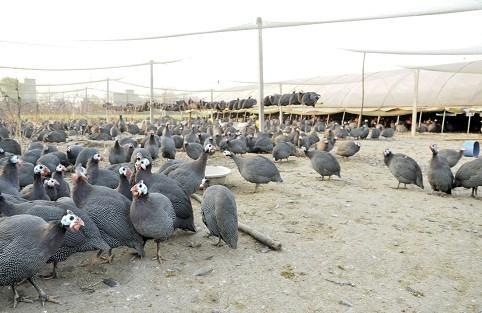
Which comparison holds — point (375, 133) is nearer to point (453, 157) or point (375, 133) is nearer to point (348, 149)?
point (348, 149)

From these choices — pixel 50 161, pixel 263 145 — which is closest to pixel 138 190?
pixel 50 161

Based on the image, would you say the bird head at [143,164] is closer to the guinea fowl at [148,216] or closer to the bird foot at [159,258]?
the guinea fowl at [148,216]

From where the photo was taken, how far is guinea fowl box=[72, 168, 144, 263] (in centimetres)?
441

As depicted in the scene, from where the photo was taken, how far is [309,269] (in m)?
4.43

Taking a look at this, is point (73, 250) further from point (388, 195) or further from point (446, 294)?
point (388, 195)

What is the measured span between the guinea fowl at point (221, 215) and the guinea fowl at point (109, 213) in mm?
939

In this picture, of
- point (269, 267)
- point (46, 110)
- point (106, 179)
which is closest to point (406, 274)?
point (269, 267)

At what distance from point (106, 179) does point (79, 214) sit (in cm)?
208

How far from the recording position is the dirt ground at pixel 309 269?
369 centimetres

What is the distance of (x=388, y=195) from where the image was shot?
7.96 meters

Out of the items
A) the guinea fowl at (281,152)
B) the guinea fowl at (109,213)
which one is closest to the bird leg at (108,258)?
the guinea fowl at (109,213)

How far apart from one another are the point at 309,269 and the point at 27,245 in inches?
113

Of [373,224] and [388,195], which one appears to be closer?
[373,224]

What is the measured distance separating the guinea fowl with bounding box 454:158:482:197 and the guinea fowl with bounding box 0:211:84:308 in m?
7.35
